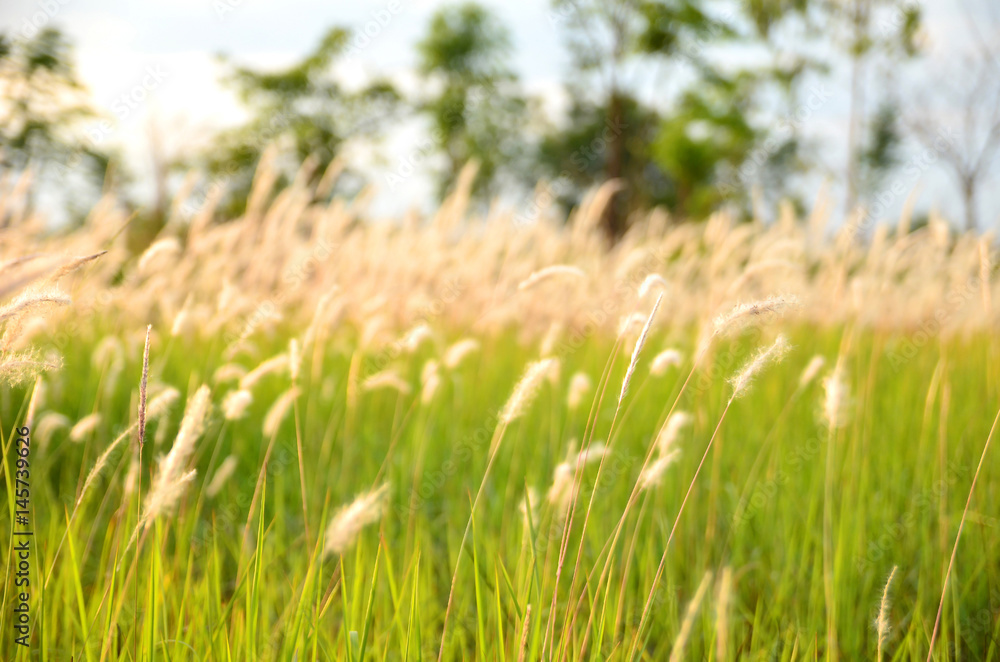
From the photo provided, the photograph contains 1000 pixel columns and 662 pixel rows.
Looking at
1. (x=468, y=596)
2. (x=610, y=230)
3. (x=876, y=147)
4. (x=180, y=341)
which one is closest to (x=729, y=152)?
(x=610, y=230)

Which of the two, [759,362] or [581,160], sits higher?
[759,362]

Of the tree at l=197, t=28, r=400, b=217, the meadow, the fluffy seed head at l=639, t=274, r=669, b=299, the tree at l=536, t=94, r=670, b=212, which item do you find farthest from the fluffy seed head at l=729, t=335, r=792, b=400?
the tree at l=536, t=94, r=670, b=212

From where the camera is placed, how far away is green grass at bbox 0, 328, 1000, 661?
1.13m

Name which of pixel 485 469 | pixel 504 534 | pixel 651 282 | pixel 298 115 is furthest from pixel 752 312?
pixel 298 115

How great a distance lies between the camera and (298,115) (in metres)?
22.5

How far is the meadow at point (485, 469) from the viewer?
1.02 meters

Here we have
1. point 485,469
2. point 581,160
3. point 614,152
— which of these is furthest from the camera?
point 581,160

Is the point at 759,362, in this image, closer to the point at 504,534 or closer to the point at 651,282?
the point at 651,282

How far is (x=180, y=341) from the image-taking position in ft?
11.2

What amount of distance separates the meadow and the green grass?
2cm

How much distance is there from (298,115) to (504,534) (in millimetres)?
23620

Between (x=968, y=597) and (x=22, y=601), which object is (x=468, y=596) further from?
(x=968, y=597)

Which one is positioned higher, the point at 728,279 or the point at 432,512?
the point at 728,279

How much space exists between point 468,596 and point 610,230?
15.4m
